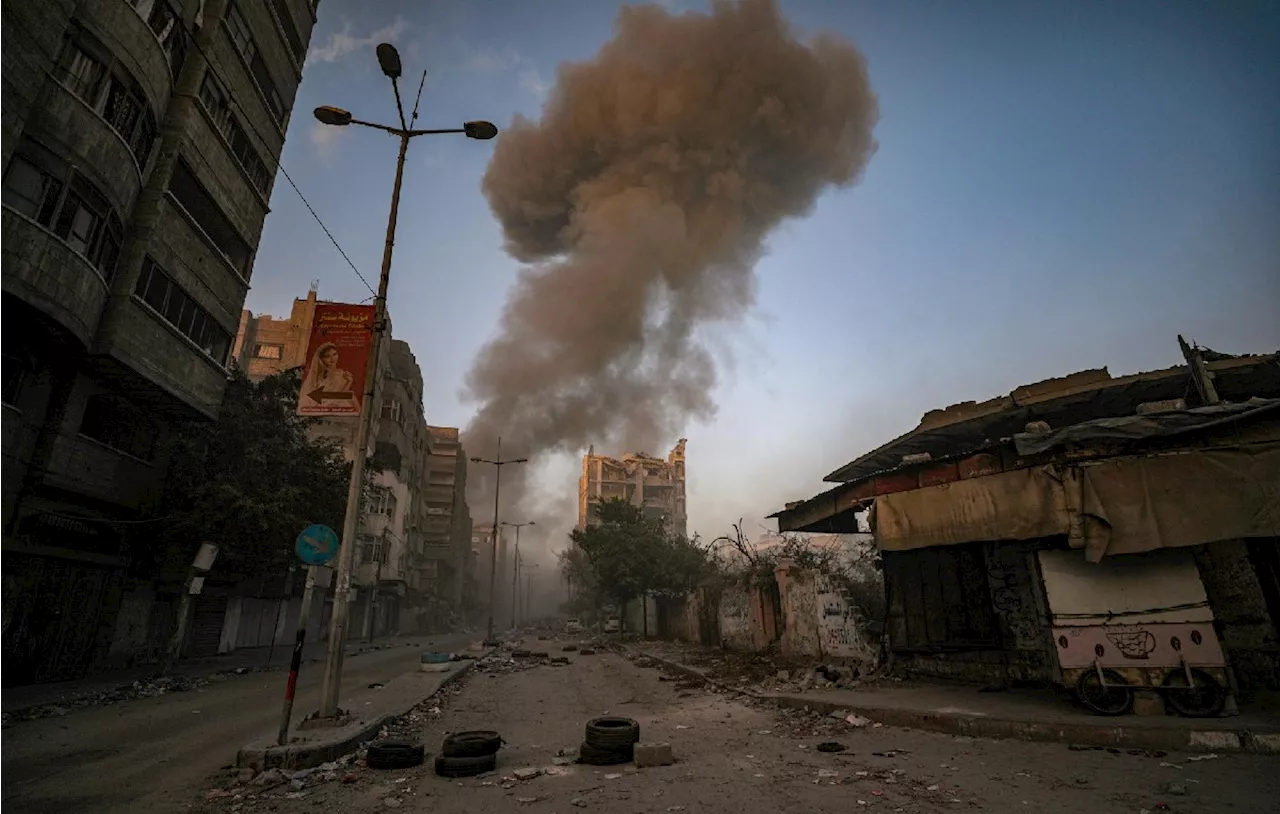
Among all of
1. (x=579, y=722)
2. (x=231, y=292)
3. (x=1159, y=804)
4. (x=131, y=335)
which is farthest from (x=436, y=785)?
(x=231, y=292)

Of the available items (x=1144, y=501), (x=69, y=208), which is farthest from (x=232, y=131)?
(x=1144, y=501)

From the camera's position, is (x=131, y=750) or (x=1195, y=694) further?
(x=131, y=750)

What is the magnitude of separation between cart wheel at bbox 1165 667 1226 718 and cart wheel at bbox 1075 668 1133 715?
0.40 meters

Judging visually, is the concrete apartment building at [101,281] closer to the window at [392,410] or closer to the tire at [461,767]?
the tire at [461,767]

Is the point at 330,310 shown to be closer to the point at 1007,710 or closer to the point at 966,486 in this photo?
the point at 966,486

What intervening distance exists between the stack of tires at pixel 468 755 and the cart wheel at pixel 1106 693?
6882mm

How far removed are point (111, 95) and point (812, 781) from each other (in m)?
19.1

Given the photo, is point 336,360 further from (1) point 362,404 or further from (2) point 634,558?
(2) point 634,558

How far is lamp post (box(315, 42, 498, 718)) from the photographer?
24.7 ft

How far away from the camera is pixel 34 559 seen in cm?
1278

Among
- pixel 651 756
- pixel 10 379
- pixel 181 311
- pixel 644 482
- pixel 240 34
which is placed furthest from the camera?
pixel 644 482

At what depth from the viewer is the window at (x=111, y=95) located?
12391 millimetres

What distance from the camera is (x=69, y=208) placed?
12.6 metres

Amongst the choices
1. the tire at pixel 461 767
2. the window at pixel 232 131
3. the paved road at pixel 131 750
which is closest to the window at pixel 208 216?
the window at pixel 232 131
